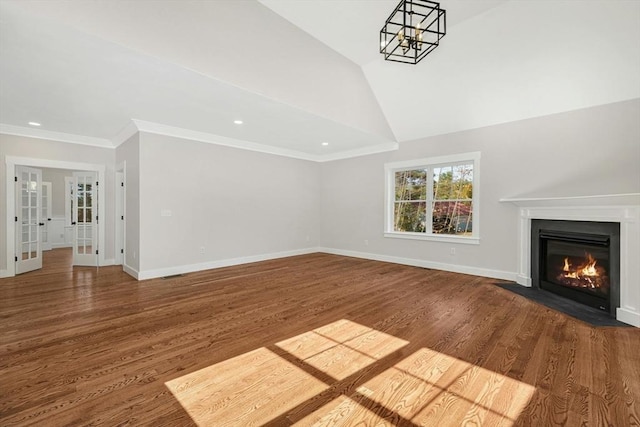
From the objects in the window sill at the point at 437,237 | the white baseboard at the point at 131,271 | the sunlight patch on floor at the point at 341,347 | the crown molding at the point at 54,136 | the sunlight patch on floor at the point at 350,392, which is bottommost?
the sunlight patch on floor at the point at 341,347

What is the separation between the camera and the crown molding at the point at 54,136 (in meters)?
4.81

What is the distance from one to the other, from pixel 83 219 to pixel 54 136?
1.77 meters

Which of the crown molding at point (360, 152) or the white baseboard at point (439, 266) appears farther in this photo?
the crown molding at point (360, 152)

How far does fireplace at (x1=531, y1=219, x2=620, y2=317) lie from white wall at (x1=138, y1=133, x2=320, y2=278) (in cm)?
494

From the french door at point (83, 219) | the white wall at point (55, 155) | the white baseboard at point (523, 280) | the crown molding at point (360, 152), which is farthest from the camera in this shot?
the crown molding at point (360, 152)

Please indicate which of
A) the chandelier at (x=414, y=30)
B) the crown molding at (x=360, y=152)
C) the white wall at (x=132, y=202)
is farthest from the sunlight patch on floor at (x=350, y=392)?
the crown molding at (x=360, y=152)

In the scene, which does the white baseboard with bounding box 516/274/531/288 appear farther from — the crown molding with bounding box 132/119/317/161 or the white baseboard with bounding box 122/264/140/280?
the white baseboard with bounding box 122/264/140/280

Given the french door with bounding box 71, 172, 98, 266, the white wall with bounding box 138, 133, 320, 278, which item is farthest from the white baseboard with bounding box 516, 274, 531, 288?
the french door with bounding box 71, 172, 98, 266

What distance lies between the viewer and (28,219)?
5.30 meters

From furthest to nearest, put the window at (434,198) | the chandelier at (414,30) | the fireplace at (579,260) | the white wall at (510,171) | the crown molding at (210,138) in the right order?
the window at (434,198) < the crown molding at (210,138) < the white wall at (510,171) < the fireplace at (579,260) < the chandelier at (414,30)

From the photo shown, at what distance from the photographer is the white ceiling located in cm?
261

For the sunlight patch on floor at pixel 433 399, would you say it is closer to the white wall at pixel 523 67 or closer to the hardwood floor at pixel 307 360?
the hardwood floor at pixel 307 360

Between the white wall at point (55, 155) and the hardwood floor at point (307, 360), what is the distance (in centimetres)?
208

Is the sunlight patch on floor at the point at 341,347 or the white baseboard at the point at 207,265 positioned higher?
the white baseboard at the point at 207,265
